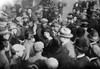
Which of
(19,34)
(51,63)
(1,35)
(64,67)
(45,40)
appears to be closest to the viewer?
(51,63)

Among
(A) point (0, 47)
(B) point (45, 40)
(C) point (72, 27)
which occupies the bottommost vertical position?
(C) point (72, 27)

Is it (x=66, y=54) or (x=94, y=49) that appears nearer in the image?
(x=66, y=54)

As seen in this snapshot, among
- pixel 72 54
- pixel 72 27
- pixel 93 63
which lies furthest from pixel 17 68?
pixel 72 27

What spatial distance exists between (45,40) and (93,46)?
1.58 meters

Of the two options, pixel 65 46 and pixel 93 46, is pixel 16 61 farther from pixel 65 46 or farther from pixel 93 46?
pixel 93 46

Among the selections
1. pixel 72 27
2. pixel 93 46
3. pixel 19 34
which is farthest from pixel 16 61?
pixel 72 27

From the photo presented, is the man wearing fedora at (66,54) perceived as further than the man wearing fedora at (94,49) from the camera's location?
No

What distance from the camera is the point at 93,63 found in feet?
15.4

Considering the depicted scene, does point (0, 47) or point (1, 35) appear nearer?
point (0, 47)

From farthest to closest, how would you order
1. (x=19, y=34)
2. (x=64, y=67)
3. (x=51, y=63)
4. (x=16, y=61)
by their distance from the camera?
1. (x=19, y=34)
2. (x=16, y=61)
3. (x=64, y=67)
4. (x=51, y=63)

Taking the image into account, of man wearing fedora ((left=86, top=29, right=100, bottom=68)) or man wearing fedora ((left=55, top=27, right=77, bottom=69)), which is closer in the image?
man wearing fedora ((left=55, top=27, right=77, bottom=69))

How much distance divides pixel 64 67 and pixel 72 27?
193 inches

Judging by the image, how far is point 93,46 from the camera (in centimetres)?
489

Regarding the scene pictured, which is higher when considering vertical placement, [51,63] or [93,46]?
[51,63]
